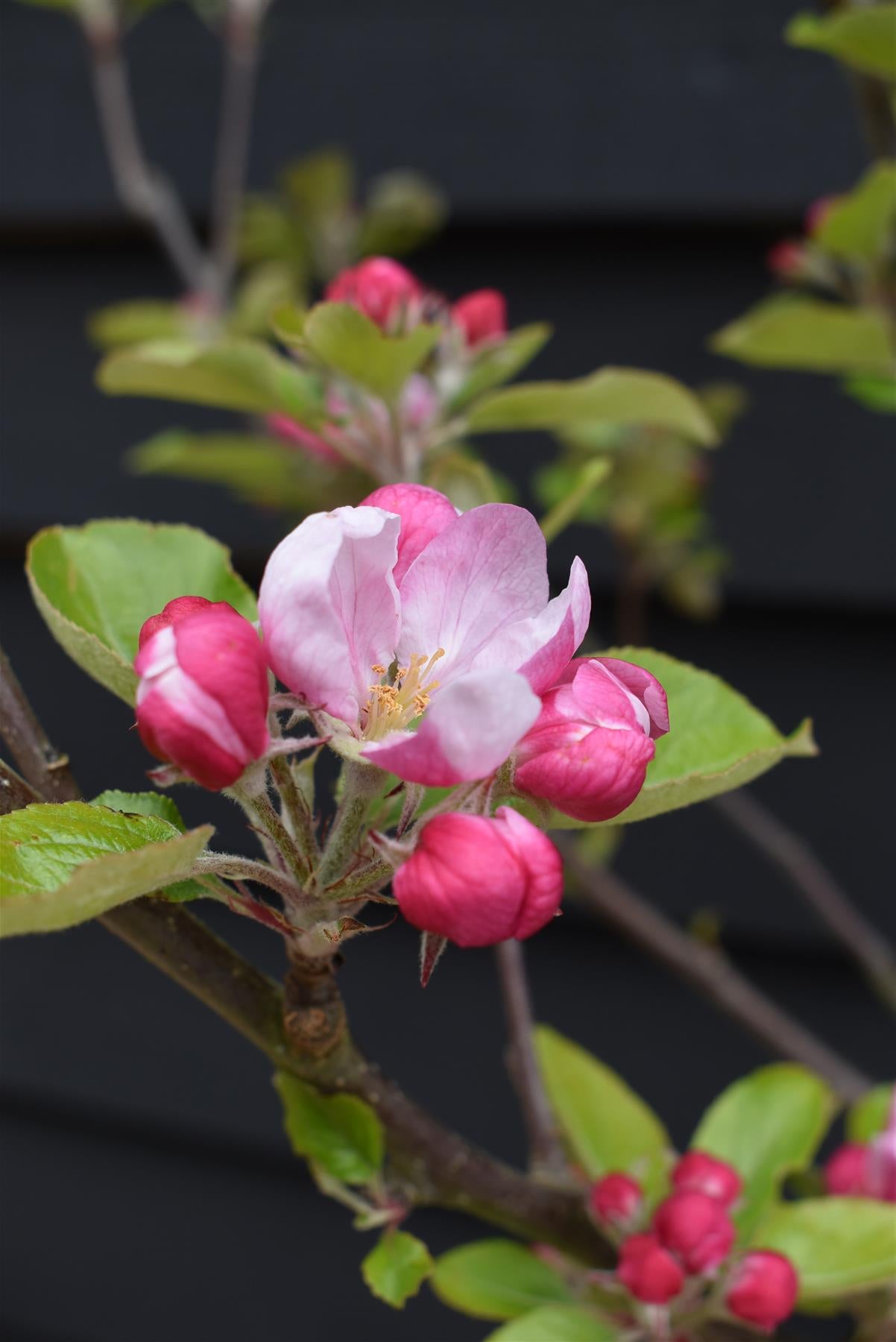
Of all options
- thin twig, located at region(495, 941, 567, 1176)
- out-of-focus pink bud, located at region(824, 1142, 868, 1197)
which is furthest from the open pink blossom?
out-of-focus pink bud, located at region(824, 1142, 868, 1197)

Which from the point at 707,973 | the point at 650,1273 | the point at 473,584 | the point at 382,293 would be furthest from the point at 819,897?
the point at 473,584

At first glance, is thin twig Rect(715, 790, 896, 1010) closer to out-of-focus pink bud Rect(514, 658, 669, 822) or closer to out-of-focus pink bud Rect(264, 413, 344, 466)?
out-of-focus pink bud Rect(264, 413, 344, 466)

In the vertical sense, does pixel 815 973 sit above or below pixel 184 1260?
above

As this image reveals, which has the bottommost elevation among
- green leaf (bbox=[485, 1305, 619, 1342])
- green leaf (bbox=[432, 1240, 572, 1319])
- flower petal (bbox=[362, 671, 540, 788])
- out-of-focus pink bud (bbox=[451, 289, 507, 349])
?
green leaf (bbox=[432, 1240, 572, 1319])

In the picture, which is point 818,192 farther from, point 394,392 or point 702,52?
point 394,392

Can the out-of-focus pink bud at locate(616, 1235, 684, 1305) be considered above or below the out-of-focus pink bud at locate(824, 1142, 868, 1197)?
above

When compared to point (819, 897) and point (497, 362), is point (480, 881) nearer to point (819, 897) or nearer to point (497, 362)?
point (497, 362)

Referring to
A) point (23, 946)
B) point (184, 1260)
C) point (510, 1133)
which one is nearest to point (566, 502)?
point (510, 1133)
